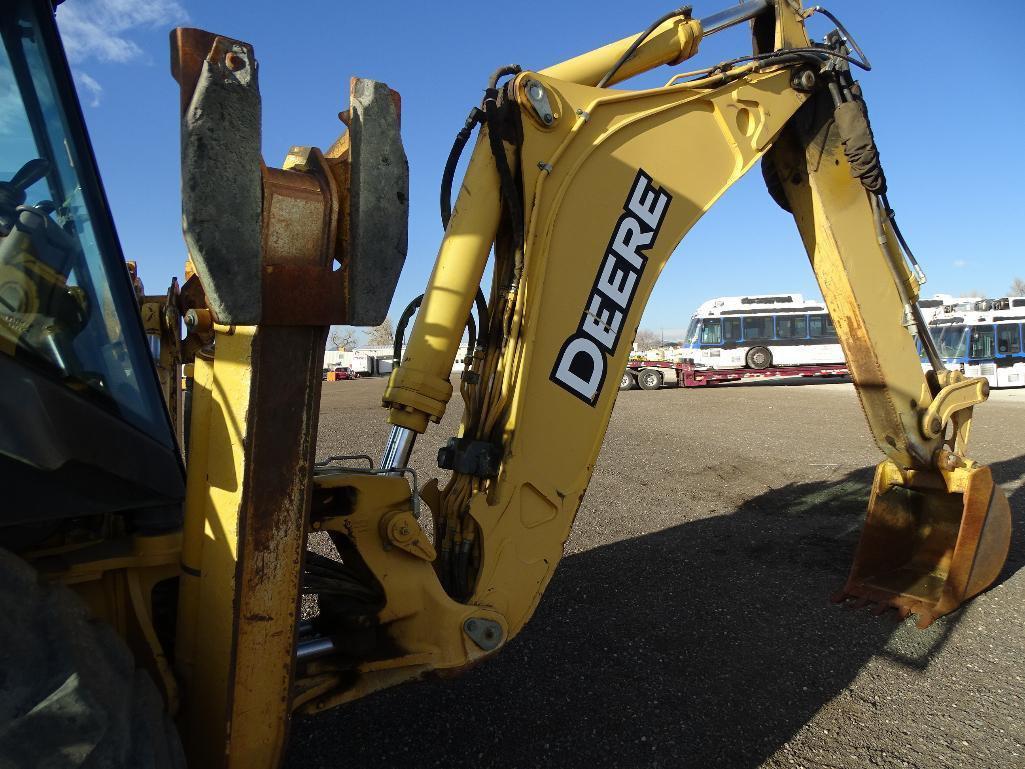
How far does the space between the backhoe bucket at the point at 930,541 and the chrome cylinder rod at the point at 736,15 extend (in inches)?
99.1

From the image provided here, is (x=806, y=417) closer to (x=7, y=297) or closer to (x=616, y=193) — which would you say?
(x=616, y=193)

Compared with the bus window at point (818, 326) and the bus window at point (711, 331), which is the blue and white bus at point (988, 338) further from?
the bus window at point (711, 331)

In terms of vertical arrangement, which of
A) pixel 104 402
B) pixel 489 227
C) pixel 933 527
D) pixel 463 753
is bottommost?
pixel 463 753

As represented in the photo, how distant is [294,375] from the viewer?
1533 mm

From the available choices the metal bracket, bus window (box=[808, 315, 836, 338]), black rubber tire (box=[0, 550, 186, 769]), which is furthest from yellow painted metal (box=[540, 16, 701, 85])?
bus window (box=[808, 315, 836, 338])

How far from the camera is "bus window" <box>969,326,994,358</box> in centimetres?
2039

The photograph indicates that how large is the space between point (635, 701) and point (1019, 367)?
2296 cm

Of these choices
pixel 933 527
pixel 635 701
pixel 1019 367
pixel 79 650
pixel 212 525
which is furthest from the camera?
pixel 1019 367

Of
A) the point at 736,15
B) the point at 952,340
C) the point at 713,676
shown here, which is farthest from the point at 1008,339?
the point at 713,676

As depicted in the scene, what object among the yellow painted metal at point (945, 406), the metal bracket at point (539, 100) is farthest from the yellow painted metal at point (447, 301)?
the yellow painted metal at point (945, 406)

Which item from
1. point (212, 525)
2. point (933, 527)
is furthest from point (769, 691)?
point (212, 525)

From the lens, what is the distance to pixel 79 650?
1.23m

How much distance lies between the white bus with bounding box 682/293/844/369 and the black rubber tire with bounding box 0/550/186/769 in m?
22.7

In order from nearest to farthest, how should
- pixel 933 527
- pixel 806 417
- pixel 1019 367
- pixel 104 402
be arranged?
1. pixel 104 402
2. pixel 933 527
3. pixel 806 417
4. pixel 1019 367
